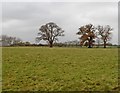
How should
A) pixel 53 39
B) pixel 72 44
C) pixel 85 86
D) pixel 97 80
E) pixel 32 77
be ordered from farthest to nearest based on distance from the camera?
pixel 72 44 → pixel 53 39 → pixel 32 77 → pixel 97 80 → pixel 85 86

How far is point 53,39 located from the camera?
102750 mm

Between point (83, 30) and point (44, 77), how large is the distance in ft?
315

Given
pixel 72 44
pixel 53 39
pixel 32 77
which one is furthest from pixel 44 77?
pixel 72 44

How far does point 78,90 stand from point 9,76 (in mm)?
4697

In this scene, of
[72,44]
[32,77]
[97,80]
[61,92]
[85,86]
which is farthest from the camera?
[72,44]

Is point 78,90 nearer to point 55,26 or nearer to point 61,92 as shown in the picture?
point 61,92

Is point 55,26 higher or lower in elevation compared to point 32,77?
higher

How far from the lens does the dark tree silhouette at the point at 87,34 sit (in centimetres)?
10382

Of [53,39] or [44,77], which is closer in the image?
[44,77]

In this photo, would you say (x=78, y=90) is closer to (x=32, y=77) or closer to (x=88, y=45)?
(x=32, y=77)

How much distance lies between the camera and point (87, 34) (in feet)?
347

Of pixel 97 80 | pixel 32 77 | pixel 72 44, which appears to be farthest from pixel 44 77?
pixel 72 44

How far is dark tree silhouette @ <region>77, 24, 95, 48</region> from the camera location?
104 meters

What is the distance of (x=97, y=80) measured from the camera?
12.0 metres
